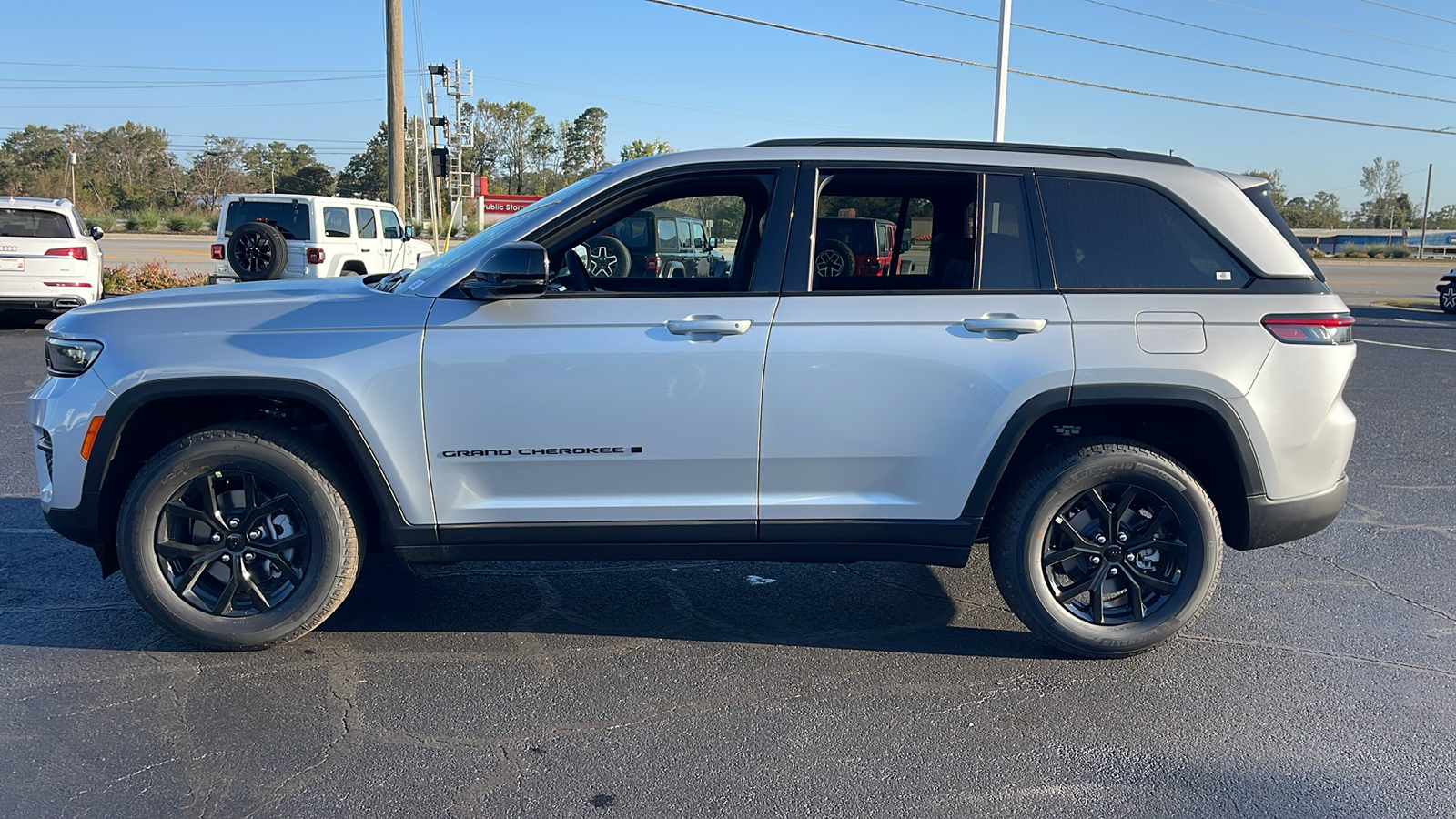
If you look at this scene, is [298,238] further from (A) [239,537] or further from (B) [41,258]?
(A) [239,537]

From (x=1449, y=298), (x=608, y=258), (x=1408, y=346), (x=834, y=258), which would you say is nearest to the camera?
(x=834, y=258)

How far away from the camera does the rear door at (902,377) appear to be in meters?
3.64

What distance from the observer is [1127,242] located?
3.83 m

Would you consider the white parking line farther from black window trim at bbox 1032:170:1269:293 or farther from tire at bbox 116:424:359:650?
tire at bbox 116:424:359:650

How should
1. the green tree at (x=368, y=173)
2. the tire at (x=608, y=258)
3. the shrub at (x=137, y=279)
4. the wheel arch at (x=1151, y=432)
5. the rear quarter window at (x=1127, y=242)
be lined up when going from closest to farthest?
the wheel arch at (x=1151, y=432)
the rear quarter window at (x=1127, y=242)
the tire at (x=608, y=258)
the shrub at (x=137, y=279)
the green tree at (x=368, y=173)

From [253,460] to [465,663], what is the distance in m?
1.04

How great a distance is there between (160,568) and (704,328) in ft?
7.00

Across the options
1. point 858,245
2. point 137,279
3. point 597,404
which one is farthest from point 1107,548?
point 137,279

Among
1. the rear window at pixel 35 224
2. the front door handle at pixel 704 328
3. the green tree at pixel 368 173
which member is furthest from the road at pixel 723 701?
the green tree at pixel 368 173

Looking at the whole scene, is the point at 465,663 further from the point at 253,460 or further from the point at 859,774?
the point at 859,774

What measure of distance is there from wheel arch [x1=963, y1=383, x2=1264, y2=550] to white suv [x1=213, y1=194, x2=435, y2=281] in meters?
12.6

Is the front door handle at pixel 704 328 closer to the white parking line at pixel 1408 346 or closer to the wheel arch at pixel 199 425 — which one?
the wheel arch at pixel 199 425

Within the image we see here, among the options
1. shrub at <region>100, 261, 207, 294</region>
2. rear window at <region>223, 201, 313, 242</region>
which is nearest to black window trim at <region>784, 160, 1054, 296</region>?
rear window at <region>223, 201, 313, 242</region>

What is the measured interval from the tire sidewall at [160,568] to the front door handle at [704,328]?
4.51 ft
